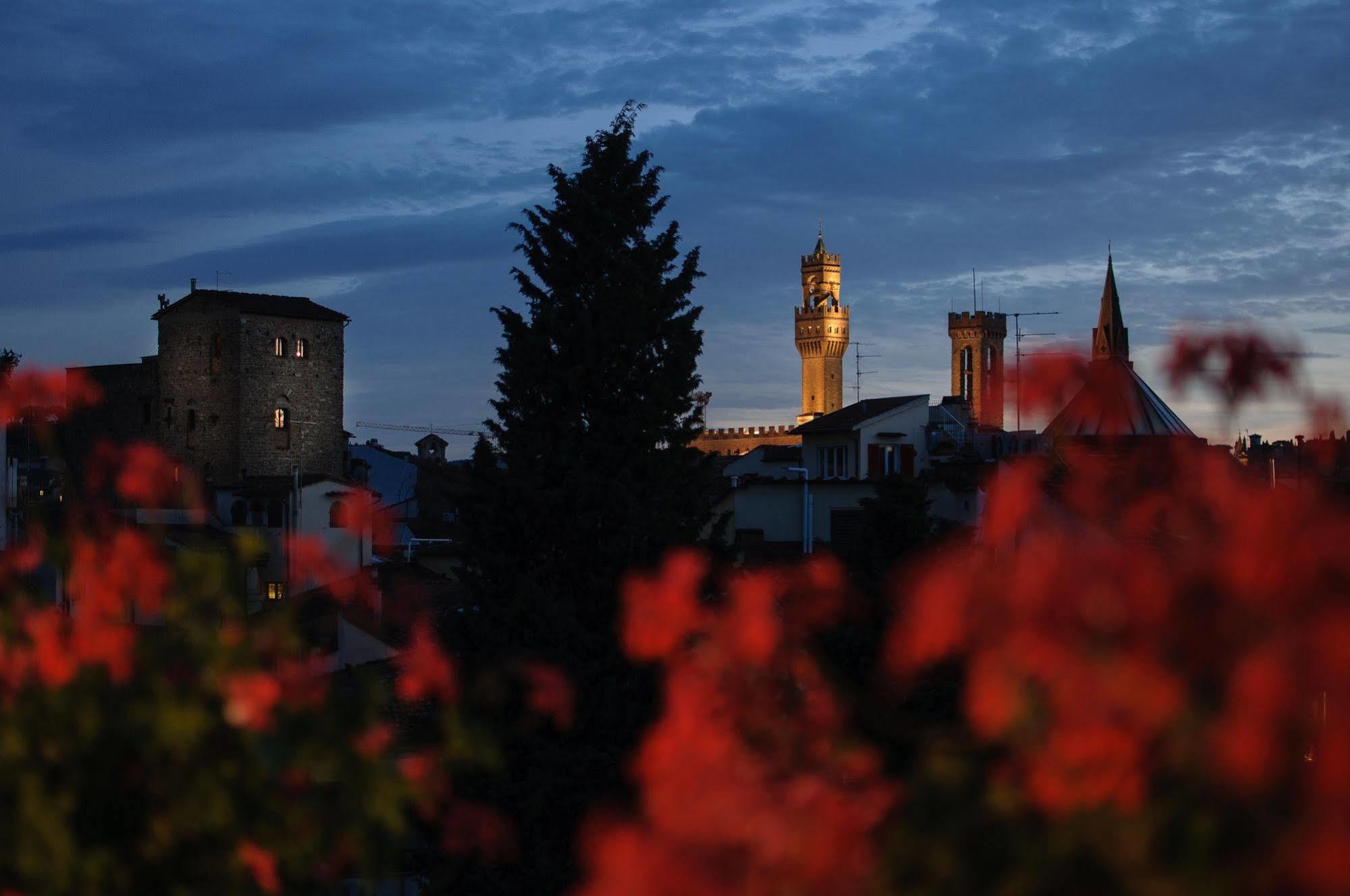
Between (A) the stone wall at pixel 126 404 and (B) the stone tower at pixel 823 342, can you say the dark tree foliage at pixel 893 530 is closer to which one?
(A) the stone wall at pixel 126 404

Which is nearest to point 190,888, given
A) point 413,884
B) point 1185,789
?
point 1185,789

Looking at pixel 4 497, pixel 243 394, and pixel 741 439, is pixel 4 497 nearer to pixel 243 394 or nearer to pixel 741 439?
pixel 243 394

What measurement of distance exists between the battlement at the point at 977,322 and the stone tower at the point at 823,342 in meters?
8.44

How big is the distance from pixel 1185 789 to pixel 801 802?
71cm

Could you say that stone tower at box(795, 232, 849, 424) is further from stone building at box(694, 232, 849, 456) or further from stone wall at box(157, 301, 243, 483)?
stone wall at box(157, 301, 243, 483)

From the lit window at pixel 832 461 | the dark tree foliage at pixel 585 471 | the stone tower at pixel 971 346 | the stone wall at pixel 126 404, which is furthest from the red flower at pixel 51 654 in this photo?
the stone tower at pixel 971 346

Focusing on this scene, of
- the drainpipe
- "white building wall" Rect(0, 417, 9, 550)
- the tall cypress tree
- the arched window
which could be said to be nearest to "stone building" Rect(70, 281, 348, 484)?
the arched window

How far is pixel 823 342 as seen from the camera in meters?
111

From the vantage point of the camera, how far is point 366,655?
26.5 metres

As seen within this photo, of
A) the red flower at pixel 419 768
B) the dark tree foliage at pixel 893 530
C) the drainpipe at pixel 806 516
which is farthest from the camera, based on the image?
the drainpipe at pixel 806 516

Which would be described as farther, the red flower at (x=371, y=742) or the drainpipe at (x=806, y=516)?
the drainpipe at (x=806, y=516)

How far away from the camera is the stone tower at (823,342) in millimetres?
110562

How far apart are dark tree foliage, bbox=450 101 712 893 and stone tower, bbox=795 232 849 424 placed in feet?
299

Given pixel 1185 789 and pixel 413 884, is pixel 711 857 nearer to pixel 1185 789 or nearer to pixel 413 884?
pixel 1185 789
